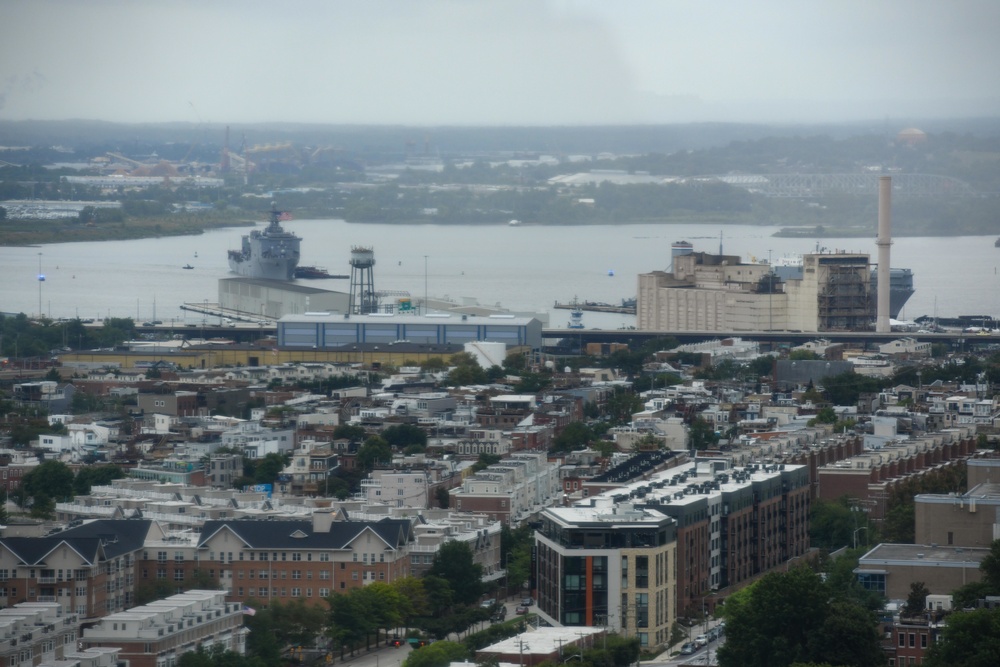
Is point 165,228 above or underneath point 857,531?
above

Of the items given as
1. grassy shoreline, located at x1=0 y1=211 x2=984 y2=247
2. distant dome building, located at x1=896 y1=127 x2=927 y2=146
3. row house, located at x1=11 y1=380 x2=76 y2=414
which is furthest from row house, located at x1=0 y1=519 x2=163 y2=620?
distant dome building, located at x1=896 y1=127 x2=927 y2=146

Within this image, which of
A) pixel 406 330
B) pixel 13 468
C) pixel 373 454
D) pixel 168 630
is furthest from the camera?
pixel 406 330

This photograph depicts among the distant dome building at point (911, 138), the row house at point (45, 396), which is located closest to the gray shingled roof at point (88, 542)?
the row house at point (45, 396)

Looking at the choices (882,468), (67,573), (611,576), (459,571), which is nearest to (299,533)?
(459,571)

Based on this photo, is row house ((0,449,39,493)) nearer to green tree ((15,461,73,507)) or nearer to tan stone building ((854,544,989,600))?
green tree ((15,461,73,507))

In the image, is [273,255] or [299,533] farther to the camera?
[273,255]

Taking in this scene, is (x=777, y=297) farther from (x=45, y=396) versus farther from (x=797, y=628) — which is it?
(x=797, y=628)

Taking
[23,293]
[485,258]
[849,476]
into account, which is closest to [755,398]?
[849,476]
